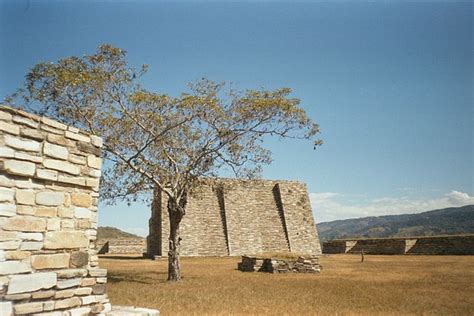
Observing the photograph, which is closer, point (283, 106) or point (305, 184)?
point (283, 106)

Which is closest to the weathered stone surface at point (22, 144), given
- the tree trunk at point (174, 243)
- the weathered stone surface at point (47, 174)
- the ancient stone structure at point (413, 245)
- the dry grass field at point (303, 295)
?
the weathered stone surface at point (47, 174)

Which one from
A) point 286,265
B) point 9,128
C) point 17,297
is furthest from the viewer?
point 286,265

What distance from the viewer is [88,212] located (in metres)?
7.11

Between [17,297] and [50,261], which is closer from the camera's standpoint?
[17,297]

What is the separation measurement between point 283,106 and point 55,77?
8893 millimetres

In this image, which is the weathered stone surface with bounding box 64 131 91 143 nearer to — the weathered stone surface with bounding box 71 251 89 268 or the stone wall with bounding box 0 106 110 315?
the stone wall with bounding box 0 106 110 315

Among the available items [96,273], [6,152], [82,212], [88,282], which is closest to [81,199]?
[82,212]

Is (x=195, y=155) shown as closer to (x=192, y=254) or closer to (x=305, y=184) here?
(x=192, y=254)

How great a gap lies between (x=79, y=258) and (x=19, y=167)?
190 cm

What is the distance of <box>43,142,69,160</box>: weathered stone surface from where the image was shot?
21.2 feet

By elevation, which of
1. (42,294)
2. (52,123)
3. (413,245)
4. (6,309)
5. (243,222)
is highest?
(52,123)

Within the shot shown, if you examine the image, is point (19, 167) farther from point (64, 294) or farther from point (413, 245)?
point (413, 245)

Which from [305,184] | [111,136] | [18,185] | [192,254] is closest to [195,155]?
[111,136]

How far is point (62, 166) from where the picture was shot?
6711 mm
